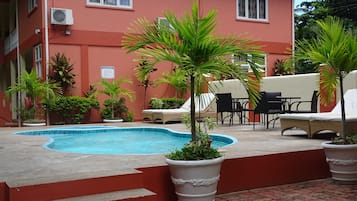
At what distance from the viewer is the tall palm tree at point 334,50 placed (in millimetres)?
4758

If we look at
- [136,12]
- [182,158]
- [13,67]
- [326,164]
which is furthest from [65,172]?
[13,67]

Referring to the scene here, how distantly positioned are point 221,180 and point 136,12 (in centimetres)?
1046

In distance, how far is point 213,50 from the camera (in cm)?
388

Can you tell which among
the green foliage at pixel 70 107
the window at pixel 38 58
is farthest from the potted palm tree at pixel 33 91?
the window at pixel 38 58

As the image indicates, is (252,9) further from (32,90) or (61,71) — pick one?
(32,90)

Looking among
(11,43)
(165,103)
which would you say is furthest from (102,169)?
(11,43)

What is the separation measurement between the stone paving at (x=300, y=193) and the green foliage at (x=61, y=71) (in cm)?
920

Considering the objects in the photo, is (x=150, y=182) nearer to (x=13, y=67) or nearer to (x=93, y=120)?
(x=93, y=120)

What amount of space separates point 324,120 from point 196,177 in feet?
11.8

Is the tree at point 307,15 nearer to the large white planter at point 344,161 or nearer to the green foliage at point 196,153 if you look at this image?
the large white planter at point 344,161

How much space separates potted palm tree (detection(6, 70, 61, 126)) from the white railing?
568cm

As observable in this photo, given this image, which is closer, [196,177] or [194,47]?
[196,177]

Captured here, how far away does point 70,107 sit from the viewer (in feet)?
40.3

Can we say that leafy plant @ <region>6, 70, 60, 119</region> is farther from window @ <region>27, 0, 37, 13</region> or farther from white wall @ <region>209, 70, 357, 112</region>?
white wall @ <region>209, 70, 357, 112</region>
